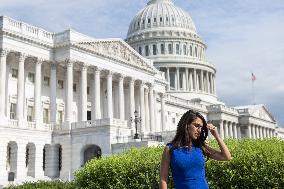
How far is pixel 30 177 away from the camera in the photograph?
170ft


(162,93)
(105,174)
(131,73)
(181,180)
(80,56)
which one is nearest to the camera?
(181,180)

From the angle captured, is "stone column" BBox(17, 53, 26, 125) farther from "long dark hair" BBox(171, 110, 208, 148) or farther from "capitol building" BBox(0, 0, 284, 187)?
"long dark hair" BBox(171, 110, 208, 148)

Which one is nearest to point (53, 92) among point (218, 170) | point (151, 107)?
point (151, 107)

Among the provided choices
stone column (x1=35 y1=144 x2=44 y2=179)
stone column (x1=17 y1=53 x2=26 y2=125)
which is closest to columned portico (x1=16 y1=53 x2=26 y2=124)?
stone column (x1=17 y1=53 x2=26 y2=125)

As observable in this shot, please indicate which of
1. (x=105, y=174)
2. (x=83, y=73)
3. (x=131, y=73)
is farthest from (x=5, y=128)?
(x=105, y=174)

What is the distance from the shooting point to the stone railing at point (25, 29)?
2088 inches

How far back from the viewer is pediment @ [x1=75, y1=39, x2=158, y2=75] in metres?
62.2

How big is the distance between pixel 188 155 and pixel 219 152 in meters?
0.76

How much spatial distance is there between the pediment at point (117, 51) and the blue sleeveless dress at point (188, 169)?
5359 cm

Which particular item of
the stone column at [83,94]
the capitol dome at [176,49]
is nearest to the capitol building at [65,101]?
the stone column at [83,94]

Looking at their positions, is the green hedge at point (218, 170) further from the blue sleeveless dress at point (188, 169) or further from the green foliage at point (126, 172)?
the blue sleeveless dress at point (188, 169)

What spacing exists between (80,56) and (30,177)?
17522 mm

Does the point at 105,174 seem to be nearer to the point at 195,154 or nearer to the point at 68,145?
the point at 195,154

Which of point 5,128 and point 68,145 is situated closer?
point 5,128
